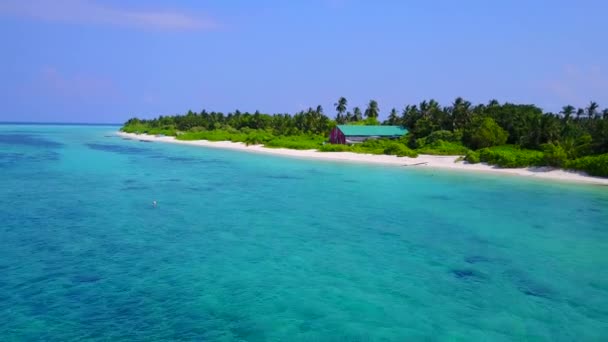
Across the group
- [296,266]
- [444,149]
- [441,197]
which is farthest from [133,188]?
[444,149]

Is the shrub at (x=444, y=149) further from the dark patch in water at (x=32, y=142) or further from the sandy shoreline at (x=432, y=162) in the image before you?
the dark patch in water at (x=32, y=142)

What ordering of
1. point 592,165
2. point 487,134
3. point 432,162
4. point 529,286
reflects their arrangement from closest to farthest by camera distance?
point 529,286 → point 592,165 → point 432,162 → point 487,134

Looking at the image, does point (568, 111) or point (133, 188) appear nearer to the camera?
point (133, 188)

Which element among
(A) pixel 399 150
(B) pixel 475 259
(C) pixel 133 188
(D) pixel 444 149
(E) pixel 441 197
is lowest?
(B) pixel 475 259

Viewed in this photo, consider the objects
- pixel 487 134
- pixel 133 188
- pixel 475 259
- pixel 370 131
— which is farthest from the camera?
pixel 370 131

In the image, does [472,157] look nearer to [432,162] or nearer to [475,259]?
[432,162]

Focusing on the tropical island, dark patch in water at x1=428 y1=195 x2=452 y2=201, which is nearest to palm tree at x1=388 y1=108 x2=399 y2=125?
the tropical island

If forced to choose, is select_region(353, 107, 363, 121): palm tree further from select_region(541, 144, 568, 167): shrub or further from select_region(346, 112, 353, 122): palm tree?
select_region(541, 144, 568, 167): shrub
